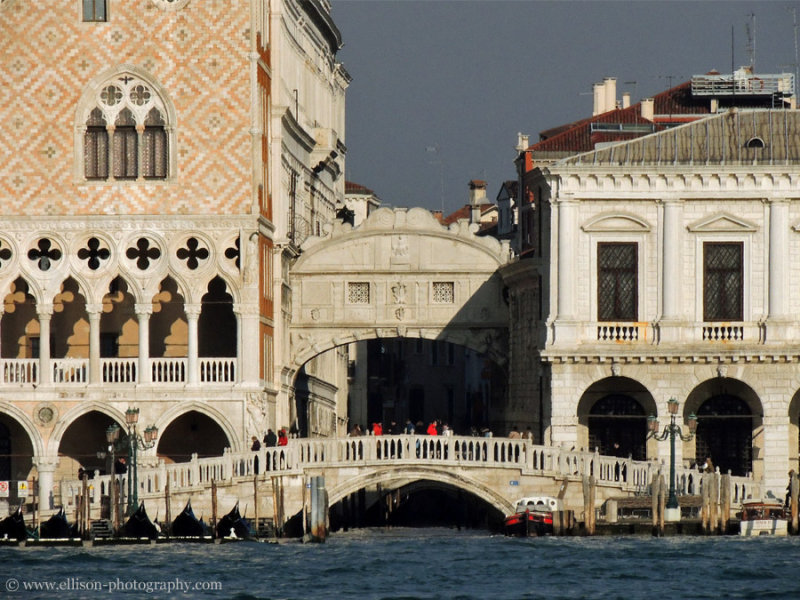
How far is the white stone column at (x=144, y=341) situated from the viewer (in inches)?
2461

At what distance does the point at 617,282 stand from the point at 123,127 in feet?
39.0

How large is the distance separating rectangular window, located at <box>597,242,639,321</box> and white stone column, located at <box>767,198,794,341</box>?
3011 millimetres

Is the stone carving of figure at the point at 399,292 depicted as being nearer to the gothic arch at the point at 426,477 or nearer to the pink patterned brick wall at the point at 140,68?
the pink patterned brick wall at the point at 140,68

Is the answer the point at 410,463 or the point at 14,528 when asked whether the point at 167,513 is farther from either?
the point at 410,463

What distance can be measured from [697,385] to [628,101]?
98.1 feet

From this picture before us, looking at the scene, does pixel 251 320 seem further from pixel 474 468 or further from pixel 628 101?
pixel 628 101

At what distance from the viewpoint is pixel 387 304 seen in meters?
66.7

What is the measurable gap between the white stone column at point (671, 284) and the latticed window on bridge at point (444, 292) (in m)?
7.12

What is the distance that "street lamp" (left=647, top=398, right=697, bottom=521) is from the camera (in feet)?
186

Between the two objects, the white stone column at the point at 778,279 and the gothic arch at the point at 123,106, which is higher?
the gothic arch at the point at 123,106

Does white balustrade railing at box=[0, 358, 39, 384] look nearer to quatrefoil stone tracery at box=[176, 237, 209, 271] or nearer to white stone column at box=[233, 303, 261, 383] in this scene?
quatrefoil stone tracery at box=[176, 237, 209, 271]

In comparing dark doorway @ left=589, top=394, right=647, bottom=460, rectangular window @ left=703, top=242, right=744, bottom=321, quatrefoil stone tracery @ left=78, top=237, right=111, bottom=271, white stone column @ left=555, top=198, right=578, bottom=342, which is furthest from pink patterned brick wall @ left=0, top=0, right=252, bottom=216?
rectangular window @ left=703, top=242, right=744, bottom=321

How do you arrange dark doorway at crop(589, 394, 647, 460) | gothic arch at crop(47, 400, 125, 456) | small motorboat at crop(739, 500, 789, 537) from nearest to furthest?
small motorboat at crop(739, 500, 789, 537)
dark doorway at crop(589, 394, 647, 460)
gothic arch at crop(47, 400, 125, 456)

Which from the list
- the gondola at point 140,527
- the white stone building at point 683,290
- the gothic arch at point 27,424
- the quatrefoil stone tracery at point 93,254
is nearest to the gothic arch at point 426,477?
the white stone building at point 683,290
